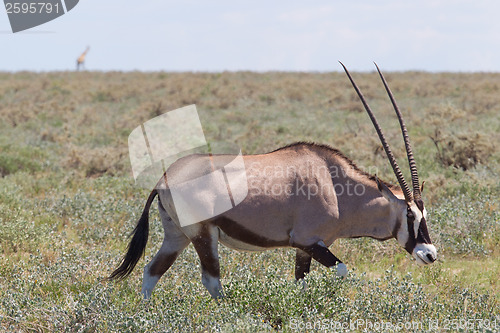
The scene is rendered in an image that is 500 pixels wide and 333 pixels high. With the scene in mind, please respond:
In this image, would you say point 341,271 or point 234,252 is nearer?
point 341,271

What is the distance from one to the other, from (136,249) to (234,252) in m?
1.78

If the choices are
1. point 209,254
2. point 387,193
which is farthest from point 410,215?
point 209,254

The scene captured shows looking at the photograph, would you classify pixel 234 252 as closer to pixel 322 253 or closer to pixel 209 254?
pixel 209 254

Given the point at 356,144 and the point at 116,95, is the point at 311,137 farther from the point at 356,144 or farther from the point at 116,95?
the point at 116,95

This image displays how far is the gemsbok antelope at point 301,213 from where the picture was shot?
5242mm

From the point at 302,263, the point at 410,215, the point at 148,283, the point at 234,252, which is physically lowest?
the point at 234,252

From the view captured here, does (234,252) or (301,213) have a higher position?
(301,213)

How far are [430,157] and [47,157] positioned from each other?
374 inches

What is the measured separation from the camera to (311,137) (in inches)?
639

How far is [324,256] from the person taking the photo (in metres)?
5.16

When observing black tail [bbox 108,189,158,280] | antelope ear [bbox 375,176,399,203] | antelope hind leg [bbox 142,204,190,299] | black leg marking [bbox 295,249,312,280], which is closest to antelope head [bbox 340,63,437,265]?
antelope ear [bbox 375,176,399,203]

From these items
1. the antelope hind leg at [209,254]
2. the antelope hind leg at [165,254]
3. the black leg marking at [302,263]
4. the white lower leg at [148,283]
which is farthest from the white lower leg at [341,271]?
the white lower leg at [148,283]

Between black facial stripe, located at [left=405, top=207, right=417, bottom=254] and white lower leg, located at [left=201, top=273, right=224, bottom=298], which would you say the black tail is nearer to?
white lower leg, located at [left=201, top=273, right=224, bottom=298]
